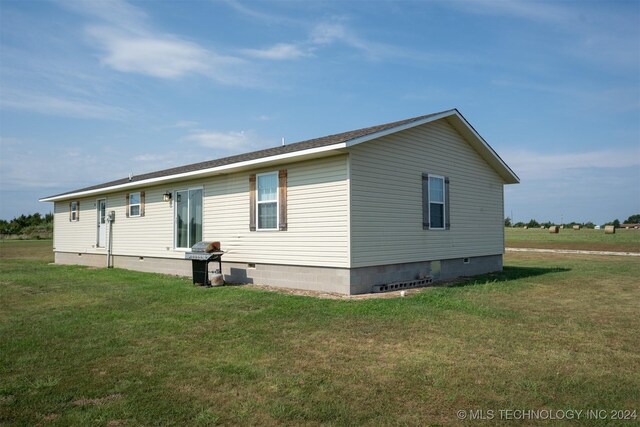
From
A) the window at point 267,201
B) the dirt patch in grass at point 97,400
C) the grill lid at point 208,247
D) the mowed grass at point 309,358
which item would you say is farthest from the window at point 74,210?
the dirt patch in grass at point 97,400

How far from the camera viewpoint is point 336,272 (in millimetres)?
10062

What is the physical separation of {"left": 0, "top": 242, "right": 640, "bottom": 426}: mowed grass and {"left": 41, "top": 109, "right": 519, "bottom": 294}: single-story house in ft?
4.54

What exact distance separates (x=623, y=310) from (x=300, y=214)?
6.62 meters

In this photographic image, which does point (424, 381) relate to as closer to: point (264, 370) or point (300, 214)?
point (264, 370)

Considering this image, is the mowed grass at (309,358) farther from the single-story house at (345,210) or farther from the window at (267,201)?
the window at (267,201)

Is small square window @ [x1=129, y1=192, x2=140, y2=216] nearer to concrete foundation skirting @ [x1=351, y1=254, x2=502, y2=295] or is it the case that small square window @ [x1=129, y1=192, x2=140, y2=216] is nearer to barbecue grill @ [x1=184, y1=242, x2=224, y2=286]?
barbecue grill @ [x1=184, y1=242, x2=224, y2=286]

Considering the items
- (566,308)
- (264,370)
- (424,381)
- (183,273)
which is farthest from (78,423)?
(183,273)

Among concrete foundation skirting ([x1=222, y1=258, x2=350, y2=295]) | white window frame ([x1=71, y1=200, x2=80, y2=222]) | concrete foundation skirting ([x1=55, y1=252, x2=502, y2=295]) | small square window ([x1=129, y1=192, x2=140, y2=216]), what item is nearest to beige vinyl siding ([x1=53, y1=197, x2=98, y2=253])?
white window frame ([x1=71, y1=200, x2=80, y2=222])

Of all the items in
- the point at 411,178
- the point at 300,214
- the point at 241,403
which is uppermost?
the point at 411,178

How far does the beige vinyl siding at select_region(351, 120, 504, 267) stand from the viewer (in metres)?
10.2

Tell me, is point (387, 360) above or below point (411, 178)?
below

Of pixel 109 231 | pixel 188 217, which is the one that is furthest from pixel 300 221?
pixel 109 231

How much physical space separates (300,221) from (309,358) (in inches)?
218

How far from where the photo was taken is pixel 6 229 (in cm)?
5097
